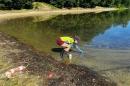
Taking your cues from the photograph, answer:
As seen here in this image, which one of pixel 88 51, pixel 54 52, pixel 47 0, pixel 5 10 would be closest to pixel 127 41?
pixel 88 51

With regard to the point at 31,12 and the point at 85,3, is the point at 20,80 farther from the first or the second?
the point at 85,3

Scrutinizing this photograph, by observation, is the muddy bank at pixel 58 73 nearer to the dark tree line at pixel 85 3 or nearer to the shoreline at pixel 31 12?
the shoreline at pixel 31 12

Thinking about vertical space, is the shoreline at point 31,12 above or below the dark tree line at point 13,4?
below

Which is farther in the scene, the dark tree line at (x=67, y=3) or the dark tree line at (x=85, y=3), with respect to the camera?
the dark tree line at (x=85, y=3)

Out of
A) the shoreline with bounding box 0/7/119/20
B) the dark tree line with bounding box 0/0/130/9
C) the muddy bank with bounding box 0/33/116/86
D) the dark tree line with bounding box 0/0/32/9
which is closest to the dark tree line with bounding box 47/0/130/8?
the dark tree line with bounding box 0/0/130/9

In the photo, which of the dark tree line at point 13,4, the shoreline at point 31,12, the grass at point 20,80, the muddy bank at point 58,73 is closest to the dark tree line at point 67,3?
the dark tree line at point 13,4

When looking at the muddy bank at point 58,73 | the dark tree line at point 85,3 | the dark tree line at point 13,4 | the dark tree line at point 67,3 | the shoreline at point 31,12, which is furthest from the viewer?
the dark tree line at point 85,3

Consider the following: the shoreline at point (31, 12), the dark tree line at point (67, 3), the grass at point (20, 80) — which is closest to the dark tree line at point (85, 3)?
the dark tree line at point (67, 3)

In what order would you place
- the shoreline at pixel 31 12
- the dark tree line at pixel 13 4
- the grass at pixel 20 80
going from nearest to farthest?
the grass at pixel 20 80
the shoreline at pixel 31 12
the dark tree line at pixel 13 4

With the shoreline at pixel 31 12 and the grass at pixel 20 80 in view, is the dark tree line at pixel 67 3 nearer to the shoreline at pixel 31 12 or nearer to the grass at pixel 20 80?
the shoreline at pixel 31 12

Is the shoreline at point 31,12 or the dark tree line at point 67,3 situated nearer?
the shoreline at point 31,12

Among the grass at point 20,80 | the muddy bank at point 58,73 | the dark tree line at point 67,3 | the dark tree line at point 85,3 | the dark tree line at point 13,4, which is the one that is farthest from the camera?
the dark tree line at point 85,3

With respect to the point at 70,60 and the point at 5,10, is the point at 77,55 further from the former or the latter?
the point at 5,10

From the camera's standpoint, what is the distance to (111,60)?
26234 mm
